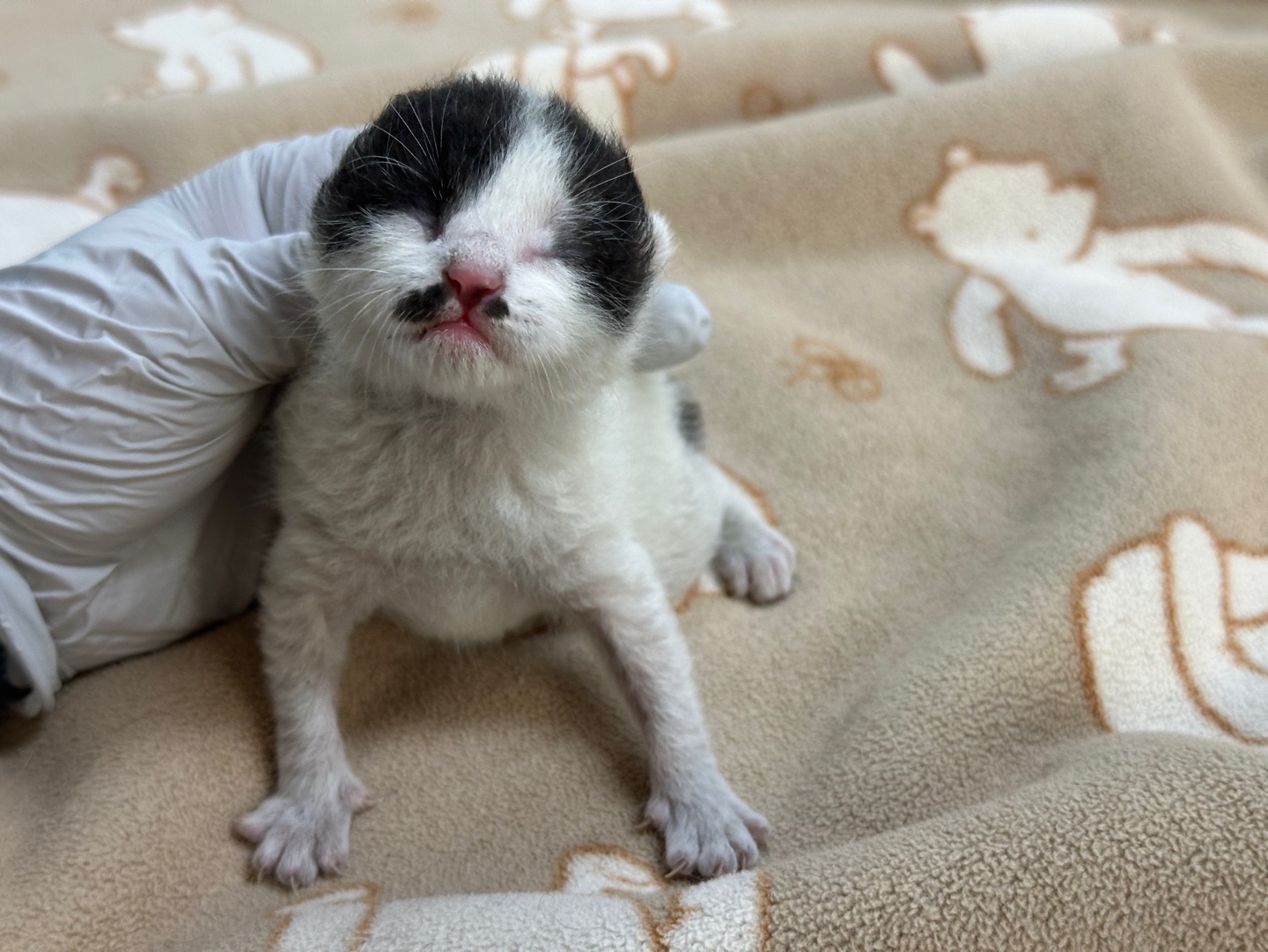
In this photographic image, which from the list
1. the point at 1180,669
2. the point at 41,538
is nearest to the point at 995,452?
the point at 1180,669

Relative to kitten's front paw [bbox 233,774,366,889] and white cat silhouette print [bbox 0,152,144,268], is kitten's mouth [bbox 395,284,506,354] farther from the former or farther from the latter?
white cat silhouette print [bbox 0,152,144,268]

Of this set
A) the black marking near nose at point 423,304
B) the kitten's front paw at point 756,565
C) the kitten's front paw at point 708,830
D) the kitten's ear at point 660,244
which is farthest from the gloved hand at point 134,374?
the kitten's front paw at point 708,830

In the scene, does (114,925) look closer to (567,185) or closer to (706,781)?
(706,781)

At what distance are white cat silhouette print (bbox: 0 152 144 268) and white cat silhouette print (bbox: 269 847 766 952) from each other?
1.02m

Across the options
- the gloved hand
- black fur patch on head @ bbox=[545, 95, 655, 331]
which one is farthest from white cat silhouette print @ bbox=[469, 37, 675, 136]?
black fur patch on head @ bbox=[545, 95, 655, 331]

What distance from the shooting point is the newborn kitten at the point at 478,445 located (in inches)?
28.0

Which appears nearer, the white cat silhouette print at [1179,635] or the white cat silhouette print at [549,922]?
the white cat silhouette print at [549,922]

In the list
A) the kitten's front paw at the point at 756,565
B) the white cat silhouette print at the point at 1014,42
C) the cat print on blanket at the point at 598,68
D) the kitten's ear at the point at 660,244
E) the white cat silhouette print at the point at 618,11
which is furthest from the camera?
the white cat silhouette print at the point at 618,11

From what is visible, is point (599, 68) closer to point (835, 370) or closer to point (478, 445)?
point (835, 370)

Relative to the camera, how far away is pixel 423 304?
69 cm

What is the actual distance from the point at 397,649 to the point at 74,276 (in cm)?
50

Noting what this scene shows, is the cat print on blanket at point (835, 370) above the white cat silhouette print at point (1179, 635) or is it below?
above

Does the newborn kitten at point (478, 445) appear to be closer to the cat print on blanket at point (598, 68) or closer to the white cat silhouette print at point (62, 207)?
the white cat silhouette print at point (62, 207)

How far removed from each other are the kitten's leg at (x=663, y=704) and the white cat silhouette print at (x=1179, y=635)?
0.39m
